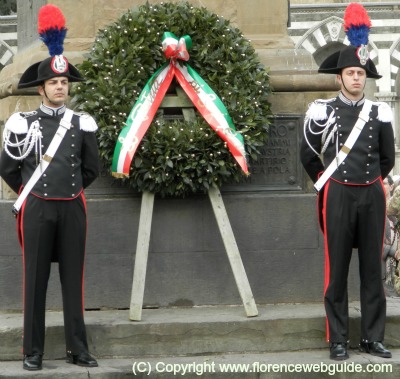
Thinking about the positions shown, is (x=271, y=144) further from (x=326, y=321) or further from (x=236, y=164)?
(x=326, y=321)

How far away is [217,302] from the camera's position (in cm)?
895

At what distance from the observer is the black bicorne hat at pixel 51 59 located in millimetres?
7883

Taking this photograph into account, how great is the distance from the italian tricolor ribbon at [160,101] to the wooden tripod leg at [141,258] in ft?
1.06

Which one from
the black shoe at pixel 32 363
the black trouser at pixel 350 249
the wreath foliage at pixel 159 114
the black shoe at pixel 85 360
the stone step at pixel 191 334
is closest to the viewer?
the black shoe at pixel 32 363

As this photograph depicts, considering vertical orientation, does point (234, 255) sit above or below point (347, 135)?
below

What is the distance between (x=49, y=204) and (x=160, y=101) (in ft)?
4.15

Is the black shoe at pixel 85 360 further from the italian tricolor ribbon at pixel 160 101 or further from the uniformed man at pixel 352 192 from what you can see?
the uniformed man at pixel 352 192

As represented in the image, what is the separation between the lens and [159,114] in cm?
876

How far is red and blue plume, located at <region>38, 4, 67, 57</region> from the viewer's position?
7.95 m

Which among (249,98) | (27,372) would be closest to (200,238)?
(249,98)

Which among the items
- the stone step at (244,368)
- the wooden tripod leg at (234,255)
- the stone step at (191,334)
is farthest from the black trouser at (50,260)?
the wooden tripod leg at (234,255)

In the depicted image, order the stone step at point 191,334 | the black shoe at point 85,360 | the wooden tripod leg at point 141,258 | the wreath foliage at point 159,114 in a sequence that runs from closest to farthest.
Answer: the black shoe at point 85,360, the stone step at point 191,334, the wooden tripod leg at point 141,258, the wreath foliage at point 159,114

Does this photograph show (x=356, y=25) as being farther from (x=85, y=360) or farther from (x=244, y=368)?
(x=85, y=360)

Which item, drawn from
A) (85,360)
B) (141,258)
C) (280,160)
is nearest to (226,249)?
(141,258)
